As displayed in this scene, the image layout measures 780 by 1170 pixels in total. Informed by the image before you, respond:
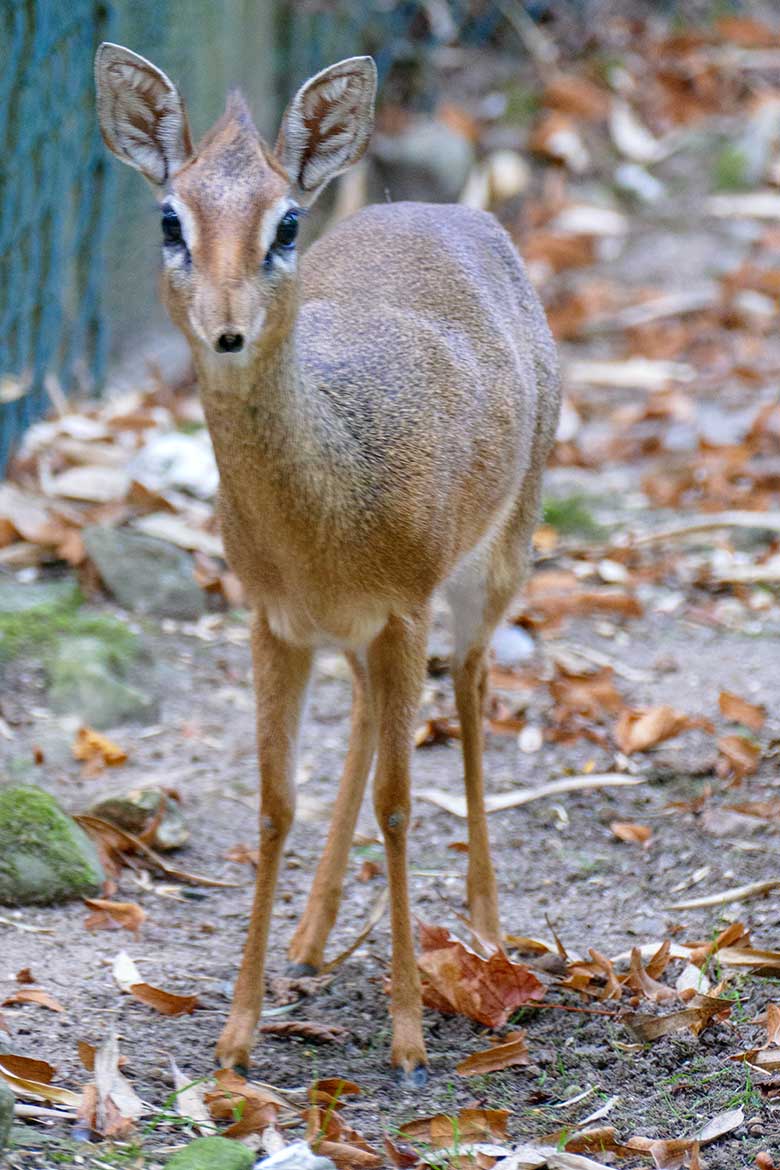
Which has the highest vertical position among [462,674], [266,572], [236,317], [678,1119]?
[236,317]

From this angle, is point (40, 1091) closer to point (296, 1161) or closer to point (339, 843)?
point (296, 1161)

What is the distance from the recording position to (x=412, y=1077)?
345 centimetres

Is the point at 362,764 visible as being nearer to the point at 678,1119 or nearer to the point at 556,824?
the point at 556,824

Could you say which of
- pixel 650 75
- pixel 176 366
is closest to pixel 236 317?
pixel 176 366

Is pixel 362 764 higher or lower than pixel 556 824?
higher

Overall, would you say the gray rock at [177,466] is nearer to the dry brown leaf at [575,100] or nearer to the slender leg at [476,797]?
the slender leg at [476,797]

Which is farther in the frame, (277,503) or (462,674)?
(462,674)

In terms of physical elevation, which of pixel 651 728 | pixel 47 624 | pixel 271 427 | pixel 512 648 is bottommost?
pixel 512 648

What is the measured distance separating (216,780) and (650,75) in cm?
811

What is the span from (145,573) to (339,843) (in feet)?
6.34

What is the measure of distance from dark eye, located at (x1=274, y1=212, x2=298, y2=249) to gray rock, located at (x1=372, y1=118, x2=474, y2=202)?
6669 mm

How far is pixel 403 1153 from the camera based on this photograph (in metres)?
3.04

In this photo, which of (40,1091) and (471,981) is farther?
(471,981)

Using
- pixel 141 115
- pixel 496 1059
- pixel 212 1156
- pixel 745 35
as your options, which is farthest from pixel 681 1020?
pixel 745 35
